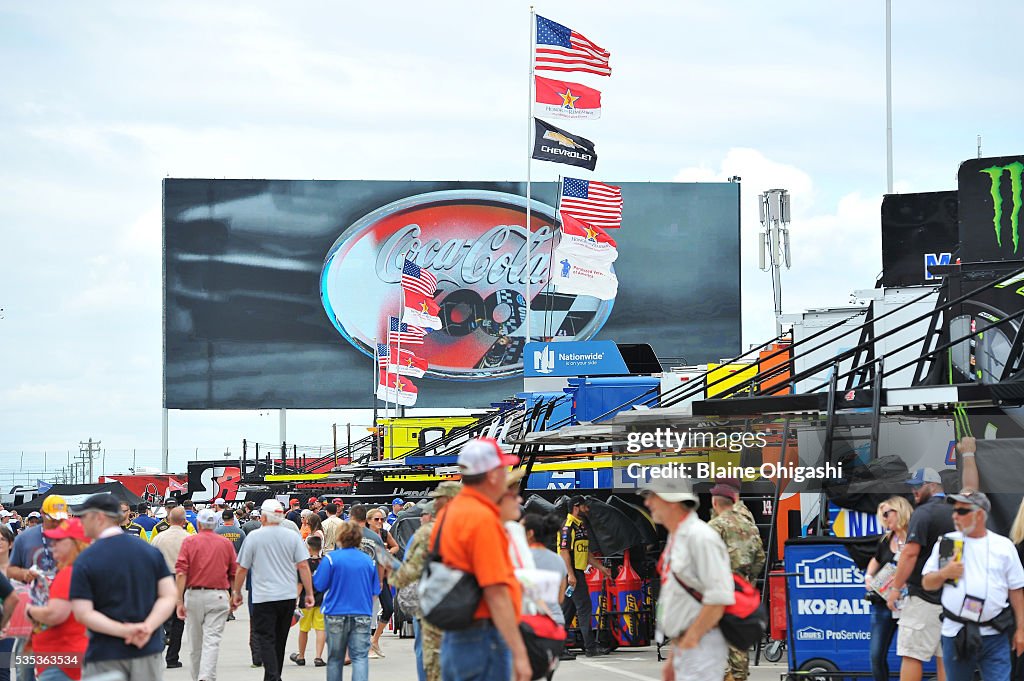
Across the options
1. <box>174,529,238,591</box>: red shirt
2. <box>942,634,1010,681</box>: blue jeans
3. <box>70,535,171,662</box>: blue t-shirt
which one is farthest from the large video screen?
<box>70,535,171,662</box>: blue t-shirt

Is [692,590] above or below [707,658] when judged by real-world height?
above

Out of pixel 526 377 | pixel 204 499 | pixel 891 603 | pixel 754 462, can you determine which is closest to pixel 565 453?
pixel 754 462

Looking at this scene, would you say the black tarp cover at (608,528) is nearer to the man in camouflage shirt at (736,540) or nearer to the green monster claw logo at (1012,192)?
the man in camouflage shirt at (736,540)

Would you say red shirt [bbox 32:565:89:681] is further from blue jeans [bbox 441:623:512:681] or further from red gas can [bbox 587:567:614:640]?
red gas can [bbox 587:567:614:640]

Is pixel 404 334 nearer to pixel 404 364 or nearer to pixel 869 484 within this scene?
pixel 404 364

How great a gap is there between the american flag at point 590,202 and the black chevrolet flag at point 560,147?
85 centimetres

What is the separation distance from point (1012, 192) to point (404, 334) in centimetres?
2744

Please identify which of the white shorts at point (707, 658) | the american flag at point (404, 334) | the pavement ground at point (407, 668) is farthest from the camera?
the american flag at point (404, 334)

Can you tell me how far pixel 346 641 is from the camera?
12.2m

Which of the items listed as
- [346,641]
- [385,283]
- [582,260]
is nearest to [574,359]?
[582,260]

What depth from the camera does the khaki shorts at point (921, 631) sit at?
399 inches

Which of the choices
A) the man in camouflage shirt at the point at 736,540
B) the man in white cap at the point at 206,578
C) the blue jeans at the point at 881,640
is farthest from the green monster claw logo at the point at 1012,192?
the man in white cap at the point at 206,578

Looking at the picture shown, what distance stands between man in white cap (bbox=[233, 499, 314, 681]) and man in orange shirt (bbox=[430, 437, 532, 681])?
618cm

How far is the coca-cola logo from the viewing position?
225ft
